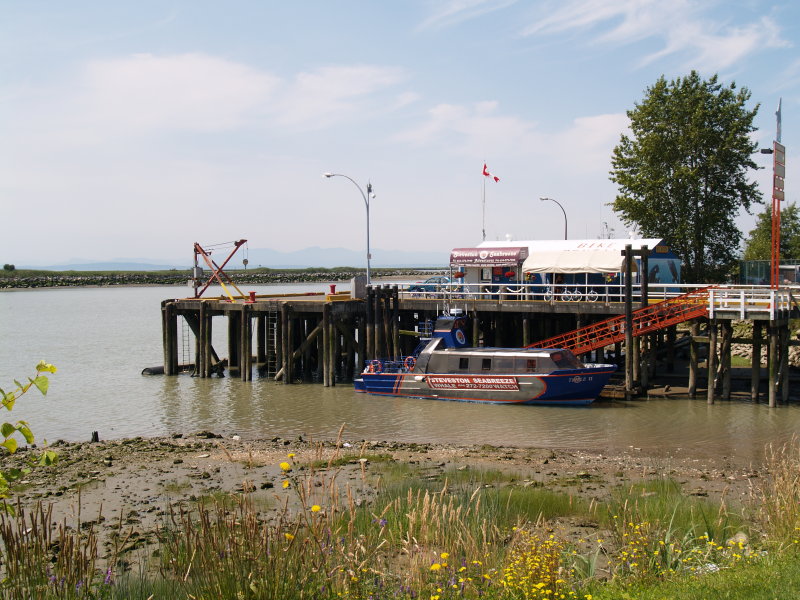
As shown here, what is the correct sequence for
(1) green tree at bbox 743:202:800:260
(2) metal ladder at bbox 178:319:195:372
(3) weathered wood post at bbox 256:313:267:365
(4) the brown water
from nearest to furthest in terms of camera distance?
(4) the brown water → (2) metal ladder at bbox 178:319:195:372 → (3) weathered wood post at bbox 256:313:267:365 → (1) green tree at bbox 743:202:800:260

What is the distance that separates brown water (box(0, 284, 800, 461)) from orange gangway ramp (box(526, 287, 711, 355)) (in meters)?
2.71

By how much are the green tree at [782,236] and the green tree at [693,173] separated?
21.2 meters

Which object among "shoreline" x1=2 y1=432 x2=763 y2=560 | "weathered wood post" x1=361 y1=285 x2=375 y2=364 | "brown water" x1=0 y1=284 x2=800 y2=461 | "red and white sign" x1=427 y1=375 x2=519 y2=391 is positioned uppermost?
"weathered wood post" x1=361 y1=285 x2=375 y2=364

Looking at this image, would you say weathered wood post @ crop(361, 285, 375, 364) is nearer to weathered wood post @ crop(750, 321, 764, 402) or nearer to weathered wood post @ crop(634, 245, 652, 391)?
weathered wood post @ crop(634, 245, 652, 391)

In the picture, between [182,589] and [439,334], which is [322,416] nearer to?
[439,334]

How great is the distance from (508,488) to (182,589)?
787 centimetres

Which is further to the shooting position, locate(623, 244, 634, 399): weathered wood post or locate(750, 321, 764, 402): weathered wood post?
locate(623, 244, 634, 399): weathered wood post

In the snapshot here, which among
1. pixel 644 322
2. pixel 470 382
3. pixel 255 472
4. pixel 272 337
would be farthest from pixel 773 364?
pixel 272 337

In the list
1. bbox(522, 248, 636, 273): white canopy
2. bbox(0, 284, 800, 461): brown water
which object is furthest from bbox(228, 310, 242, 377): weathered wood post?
bbox(522, 248, 636, 273): white canopy

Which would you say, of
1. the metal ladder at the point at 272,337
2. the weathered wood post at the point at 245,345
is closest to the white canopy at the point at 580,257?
the metal ladder at the point at 272,337

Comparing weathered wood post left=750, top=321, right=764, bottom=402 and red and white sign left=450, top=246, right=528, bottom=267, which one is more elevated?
red and white sign left=450, top=246, right=528, bottom=267

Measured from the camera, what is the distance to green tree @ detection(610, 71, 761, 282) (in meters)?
43.7

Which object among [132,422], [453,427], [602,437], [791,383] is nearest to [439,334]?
[453,427]

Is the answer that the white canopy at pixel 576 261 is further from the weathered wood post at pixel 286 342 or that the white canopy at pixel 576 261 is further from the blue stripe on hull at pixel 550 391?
the weathered wood post at pixel 286 342
